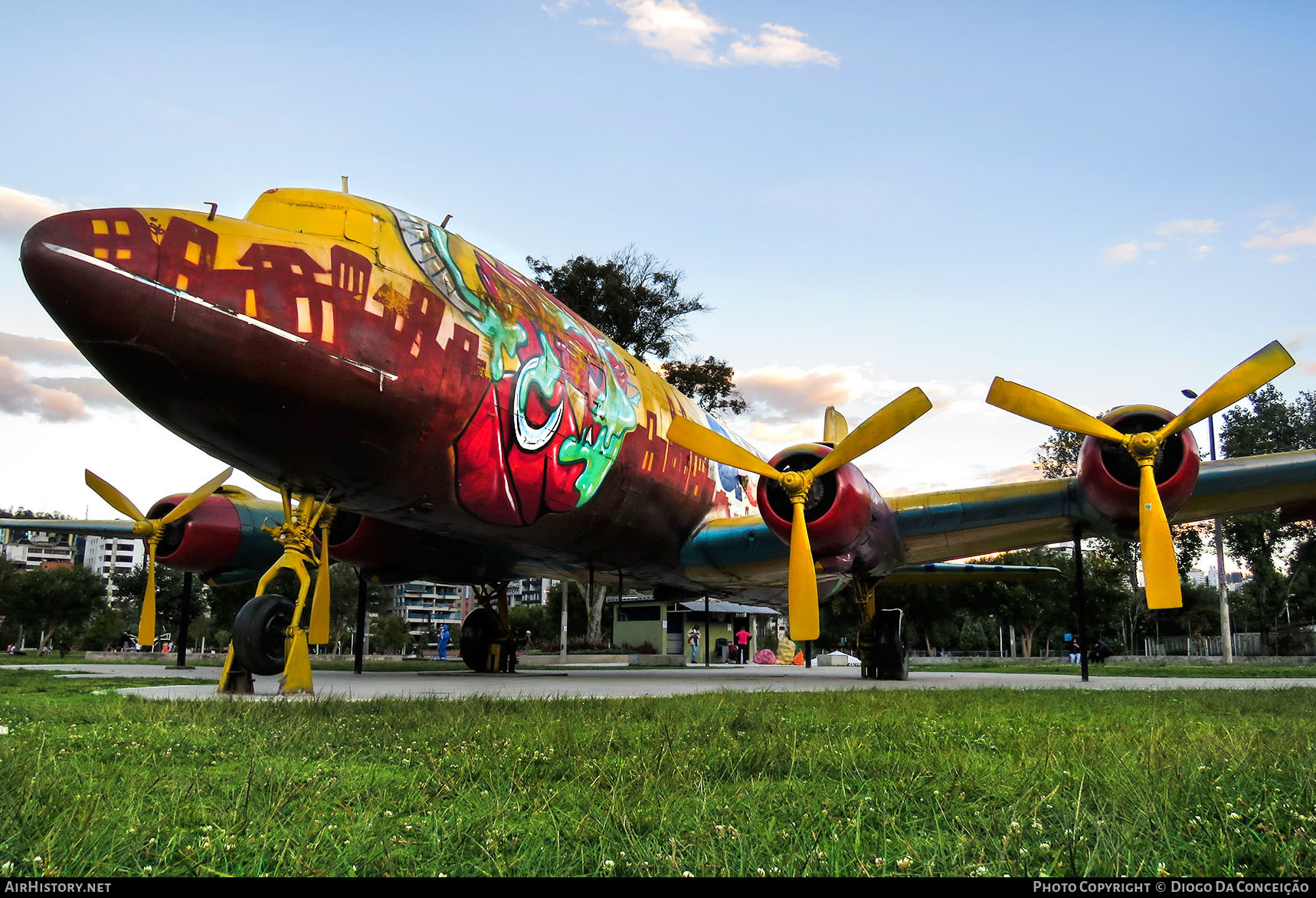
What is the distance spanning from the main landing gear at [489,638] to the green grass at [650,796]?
11584mm

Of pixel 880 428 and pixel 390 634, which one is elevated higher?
pixel 880 428

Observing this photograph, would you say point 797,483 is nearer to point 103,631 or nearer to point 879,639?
point 879,639

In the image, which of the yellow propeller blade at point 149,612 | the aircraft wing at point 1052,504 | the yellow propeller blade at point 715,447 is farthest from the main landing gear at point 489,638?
the aircraft wing at point 1052,504

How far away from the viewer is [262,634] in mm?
9523

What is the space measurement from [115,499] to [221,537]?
196 cm

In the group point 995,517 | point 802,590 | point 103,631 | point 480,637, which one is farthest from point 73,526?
point 103,631

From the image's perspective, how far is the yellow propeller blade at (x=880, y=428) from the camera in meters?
11.1

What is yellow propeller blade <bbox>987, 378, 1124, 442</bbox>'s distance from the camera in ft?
36.3

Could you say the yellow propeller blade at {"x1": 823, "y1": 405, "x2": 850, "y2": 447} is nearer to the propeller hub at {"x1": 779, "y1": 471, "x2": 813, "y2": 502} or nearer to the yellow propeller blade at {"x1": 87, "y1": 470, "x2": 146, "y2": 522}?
the propeller hub at {"x1": 779, "y1": 471, "x2": 813, "y2": 502}

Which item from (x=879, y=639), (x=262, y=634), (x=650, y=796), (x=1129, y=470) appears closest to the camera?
(x=650, y=796)

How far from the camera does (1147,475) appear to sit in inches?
413

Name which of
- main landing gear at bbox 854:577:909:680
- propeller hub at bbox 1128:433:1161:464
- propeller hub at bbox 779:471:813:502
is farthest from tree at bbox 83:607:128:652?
propeller hub at bbox 1128:433:1161:464

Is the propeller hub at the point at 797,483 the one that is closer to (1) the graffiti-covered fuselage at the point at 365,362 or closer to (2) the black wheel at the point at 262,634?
(1) the graffiti-covered fuselage at the point at 365,362

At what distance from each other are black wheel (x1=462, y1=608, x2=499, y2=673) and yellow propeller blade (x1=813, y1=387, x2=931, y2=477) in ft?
27.3
